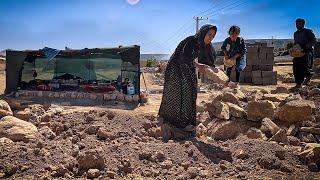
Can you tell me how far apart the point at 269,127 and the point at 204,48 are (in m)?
1.47

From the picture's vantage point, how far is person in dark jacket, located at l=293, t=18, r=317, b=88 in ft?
28.0

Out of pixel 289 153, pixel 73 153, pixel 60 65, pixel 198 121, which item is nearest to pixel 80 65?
pixel 60 65

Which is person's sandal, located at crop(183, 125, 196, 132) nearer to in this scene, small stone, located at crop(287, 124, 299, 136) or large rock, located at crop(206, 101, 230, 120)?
large rock, located at crop(206, 101, 230, 120)

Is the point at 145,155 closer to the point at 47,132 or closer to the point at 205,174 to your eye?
the point at 205,174

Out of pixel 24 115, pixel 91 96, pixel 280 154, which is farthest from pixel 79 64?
pixel 280 154

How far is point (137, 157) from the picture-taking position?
13.6ft

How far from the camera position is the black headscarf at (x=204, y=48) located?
197 inches

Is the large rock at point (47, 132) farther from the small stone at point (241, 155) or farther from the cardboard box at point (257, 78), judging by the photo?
the cardboard box at point (257, 78)

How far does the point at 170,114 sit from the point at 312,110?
2060 mm

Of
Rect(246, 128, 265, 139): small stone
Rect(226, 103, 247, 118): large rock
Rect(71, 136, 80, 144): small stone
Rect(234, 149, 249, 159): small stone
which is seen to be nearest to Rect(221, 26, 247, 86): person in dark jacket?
Rect(226, 103, 247, 118): large rock

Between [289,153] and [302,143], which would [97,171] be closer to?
[289,153]

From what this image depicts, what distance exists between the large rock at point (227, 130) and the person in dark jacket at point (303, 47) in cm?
377

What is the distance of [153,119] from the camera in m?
5.61

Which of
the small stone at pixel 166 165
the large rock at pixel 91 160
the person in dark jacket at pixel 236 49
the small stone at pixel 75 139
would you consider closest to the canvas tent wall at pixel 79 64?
the person in dark jacket at pixel 236 49
